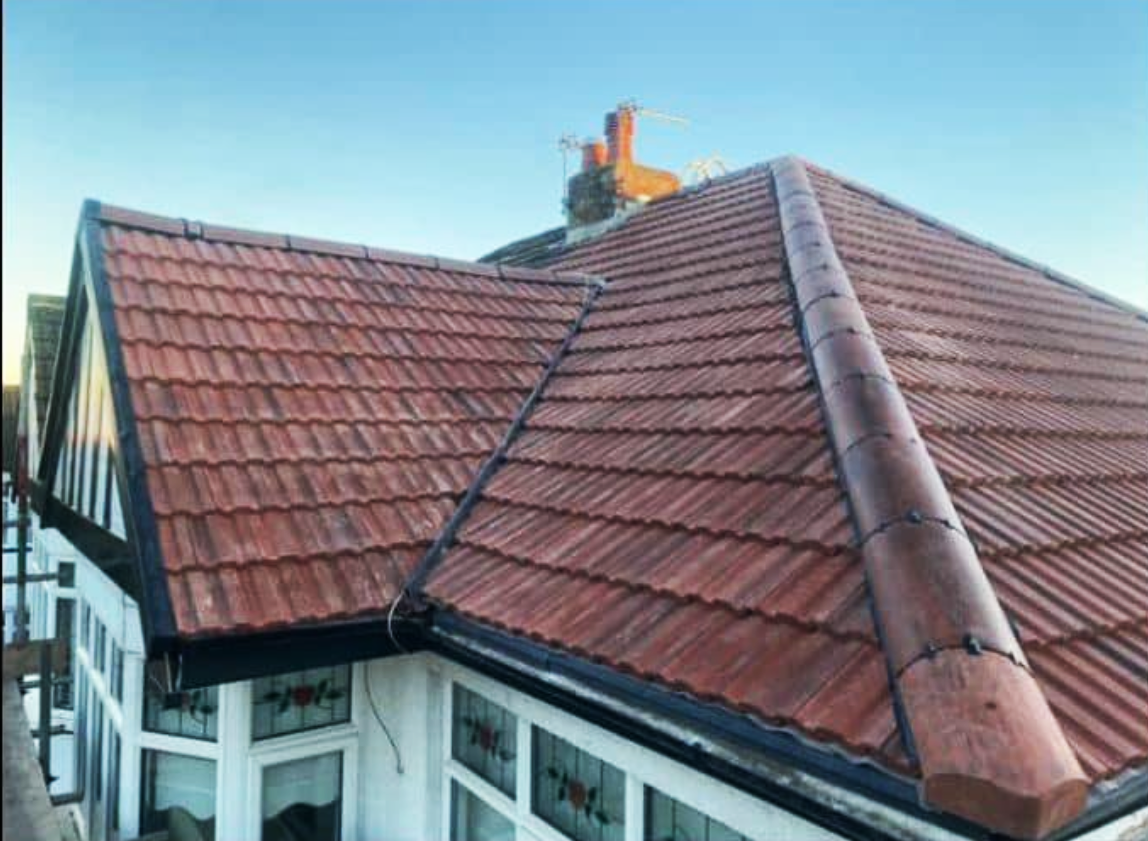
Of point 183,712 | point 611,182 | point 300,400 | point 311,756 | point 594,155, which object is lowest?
point 311,756

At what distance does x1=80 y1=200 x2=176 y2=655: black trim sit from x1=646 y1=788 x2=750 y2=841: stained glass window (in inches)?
81.1

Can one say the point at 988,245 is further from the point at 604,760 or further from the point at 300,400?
the point at 604,760

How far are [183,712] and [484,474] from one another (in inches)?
83.8

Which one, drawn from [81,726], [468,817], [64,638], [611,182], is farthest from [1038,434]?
[81,726]

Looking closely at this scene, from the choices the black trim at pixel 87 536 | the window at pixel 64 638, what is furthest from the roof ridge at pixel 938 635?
the window at pixel 64 638

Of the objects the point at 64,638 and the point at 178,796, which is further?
the point at 64,638

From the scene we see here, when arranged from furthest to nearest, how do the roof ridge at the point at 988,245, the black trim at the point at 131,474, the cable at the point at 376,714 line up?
1. the roof ridge at the point at 988,245
2. the cable at the point at 376,714
3. the black trim at the point at 131,474

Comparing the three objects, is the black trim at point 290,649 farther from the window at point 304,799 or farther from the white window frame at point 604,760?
the window at point 304,799

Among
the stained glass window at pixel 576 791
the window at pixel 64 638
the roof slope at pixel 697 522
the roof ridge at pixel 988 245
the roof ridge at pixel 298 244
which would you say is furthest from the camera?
the roof ridge at pixel 988 245

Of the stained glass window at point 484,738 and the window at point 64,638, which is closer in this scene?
the stained glass window at point 484,738

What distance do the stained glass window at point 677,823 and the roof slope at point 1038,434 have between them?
1.19 m

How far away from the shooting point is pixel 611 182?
10117 millimetres

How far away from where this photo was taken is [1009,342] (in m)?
5.88

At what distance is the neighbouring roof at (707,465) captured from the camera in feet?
7.91
